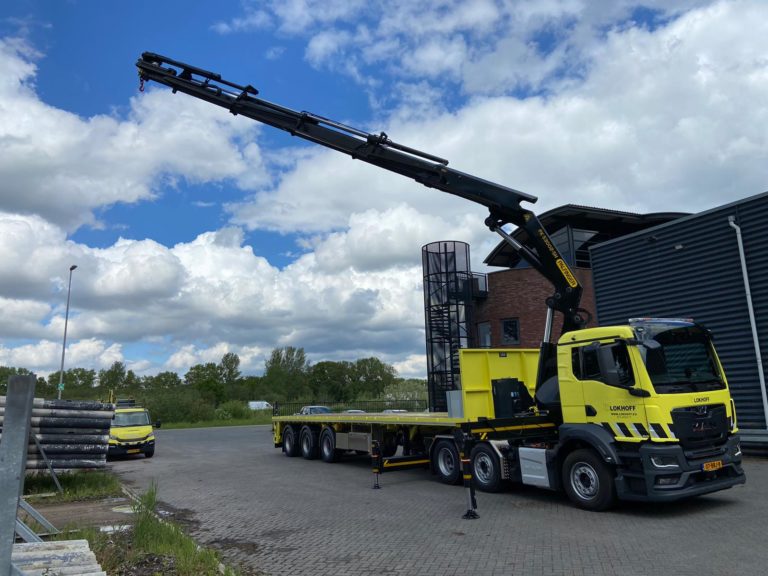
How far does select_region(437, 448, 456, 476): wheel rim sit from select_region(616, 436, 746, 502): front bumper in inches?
166

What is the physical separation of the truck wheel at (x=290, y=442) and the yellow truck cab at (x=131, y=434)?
189 inches

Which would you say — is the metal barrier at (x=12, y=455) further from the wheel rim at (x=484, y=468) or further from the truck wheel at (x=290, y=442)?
the truck wheel at (x=290, y=442)

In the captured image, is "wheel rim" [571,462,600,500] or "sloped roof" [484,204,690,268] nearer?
"wheel rim" [571,462,600,500]

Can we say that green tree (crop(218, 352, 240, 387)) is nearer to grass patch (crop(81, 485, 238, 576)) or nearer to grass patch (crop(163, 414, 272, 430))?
grass patch (crop(163, 414, 272, 430))

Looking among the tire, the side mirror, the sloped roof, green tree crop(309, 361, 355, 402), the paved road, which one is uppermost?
the sloped roof

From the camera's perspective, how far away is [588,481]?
9.30 meters

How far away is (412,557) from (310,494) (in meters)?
5.26

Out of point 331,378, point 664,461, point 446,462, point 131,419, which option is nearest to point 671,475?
point 664,461

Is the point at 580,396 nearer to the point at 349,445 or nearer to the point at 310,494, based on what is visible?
the point at 310,494

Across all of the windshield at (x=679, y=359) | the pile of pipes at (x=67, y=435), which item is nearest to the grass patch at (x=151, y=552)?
the pile of pipes at (x=67, y=435)

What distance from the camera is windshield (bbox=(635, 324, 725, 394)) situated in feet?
29.3

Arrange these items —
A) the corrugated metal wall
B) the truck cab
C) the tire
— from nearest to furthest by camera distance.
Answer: the truck cab → the corrugated metal wall → the tire

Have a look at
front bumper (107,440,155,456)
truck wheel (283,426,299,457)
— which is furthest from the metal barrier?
front bumper (107,440,155,456)

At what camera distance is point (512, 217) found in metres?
12.9
